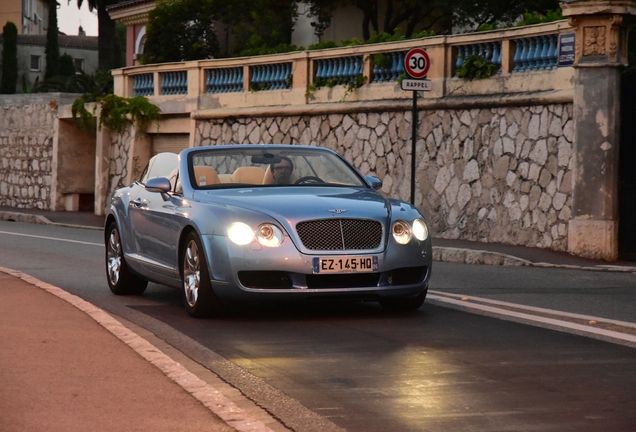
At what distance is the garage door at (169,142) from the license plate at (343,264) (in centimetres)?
2068

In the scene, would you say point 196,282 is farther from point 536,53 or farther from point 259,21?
point 259,21

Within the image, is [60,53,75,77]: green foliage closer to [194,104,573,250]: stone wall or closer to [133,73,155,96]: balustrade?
[133,73,155,96]: balustrade

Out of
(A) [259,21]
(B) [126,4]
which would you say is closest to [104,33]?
(B) [126,4]

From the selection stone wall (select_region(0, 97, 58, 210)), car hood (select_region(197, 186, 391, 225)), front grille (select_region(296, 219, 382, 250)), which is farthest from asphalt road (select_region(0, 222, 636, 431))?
stone wall (select_region(0, 97, 58, 210))

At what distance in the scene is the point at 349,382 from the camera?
22.0 ft

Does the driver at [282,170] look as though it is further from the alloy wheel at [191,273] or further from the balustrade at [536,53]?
the balustrade at [536,53]

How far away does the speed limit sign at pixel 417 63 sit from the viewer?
1934 cm

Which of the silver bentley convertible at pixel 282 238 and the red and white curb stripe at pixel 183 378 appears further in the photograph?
the silver bentley convertible at pixel 282 238

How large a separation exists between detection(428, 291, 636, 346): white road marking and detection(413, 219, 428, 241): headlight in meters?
0.86

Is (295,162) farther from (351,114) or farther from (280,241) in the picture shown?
(351,114)

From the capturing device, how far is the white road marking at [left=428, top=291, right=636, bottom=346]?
8570 mm

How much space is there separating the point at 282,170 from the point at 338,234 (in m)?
1.48

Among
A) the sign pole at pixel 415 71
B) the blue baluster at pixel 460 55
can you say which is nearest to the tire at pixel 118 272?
the sign pole at pixel 415 71

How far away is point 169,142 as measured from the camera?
3058cm
